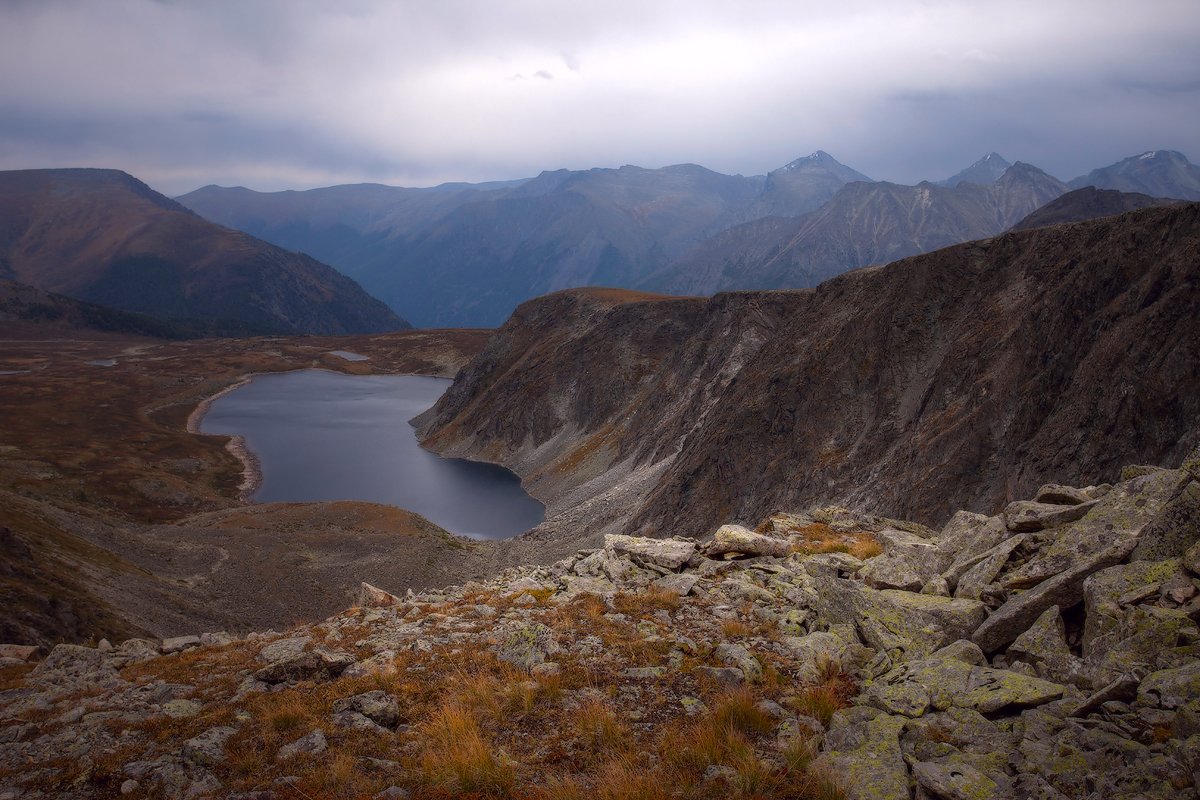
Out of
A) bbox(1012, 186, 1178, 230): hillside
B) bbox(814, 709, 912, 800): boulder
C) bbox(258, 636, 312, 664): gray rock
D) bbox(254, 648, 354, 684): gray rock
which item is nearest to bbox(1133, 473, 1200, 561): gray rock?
bbox(814, 709, 912, 800): boulder

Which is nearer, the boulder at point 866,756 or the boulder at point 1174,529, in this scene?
the boulder at point 866,756

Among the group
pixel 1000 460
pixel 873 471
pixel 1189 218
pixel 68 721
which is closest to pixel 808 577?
pixel 68 721

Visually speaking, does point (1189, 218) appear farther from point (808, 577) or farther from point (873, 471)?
point (808, 577)

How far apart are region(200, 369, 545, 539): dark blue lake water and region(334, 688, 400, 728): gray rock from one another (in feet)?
204

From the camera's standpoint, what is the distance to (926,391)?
42.9 metres

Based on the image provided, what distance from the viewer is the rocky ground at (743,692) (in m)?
7.07

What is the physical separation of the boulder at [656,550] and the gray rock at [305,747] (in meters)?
9.10

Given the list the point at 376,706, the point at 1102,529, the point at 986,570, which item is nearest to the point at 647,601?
the point at 376,706

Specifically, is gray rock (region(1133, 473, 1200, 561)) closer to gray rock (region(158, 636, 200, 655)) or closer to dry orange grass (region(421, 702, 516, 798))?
dry orange grass (region(421, 702, 516, 798))

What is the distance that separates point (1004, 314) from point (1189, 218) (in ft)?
33.2

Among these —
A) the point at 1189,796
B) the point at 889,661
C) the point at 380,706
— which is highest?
the point at 1189,796

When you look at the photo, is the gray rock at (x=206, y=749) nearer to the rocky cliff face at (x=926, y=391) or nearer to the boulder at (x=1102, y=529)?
the boulder at (x=1102, y=529)

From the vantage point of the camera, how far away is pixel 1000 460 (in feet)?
113

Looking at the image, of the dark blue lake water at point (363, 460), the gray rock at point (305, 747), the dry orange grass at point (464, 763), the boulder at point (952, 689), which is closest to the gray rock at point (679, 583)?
the boulder at point (952, 689)
